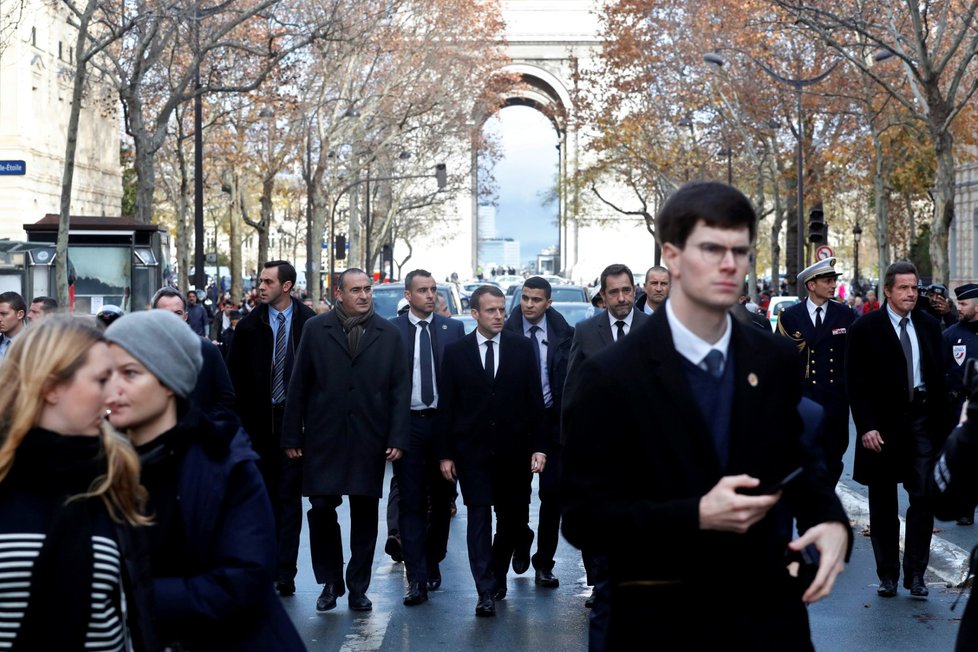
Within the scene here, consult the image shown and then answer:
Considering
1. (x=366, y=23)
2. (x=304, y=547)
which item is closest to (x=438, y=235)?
(x=366, y=23)

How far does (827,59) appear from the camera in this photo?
39969mm

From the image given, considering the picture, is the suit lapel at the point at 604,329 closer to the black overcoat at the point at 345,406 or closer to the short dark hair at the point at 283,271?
the black overcoat at the point at 345,406

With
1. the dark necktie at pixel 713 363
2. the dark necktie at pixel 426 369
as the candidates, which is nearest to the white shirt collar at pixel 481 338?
the dark necktie at pixel 426 369

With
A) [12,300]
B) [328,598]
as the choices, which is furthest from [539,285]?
[12,300]

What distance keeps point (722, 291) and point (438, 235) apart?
89182 millimetres

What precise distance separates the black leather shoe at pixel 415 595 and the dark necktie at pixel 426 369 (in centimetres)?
124

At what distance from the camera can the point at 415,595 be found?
29.4ft

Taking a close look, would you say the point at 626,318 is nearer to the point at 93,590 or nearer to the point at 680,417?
the point at 680,417

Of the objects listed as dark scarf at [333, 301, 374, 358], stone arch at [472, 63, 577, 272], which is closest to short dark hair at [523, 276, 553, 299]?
dark scarf at [333, 301, 374, 358]

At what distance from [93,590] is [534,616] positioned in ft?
18.3

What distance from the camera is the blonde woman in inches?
126

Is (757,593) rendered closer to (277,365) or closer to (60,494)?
(60,494)

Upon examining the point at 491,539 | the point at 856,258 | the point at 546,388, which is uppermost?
the point at 856,258

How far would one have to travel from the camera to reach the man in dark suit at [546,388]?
9672 millimetres
